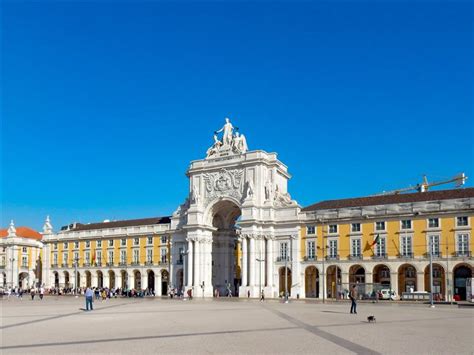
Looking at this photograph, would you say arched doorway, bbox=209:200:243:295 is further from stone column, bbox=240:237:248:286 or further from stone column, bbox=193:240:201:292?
stone column, bbox=240:237:248:286

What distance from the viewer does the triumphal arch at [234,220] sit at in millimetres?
76500

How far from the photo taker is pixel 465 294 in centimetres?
6662

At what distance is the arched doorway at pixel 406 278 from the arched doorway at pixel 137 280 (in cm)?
4184

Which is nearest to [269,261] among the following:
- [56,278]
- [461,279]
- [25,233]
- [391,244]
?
[391,244]

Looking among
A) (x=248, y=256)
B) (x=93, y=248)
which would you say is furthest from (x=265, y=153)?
(x=93, y=248)

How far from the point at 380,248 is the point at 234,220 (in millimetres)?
25273

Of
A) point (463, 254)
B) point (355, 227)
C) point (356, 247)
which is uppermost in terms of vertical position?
point (355, 227)

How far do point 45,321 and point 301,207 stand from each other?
5121 cm

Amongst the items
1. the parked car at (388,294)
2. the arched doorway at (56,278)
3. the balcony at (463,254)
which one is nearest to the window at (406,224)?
the balcony at (463,254)

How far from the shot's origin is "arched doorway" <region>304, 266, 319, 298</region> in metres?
75.9

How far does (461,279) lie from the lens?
67062 mm

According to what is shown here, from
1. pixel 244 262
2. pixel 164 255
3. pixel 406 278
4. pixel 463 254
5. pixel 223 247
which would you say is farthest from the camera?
pixel 164 255

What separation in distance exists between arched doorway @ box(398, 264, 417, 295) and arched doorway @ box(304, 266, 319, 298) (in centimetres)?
1062

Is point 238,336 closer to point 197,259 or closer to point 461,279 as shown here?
point 461,279
